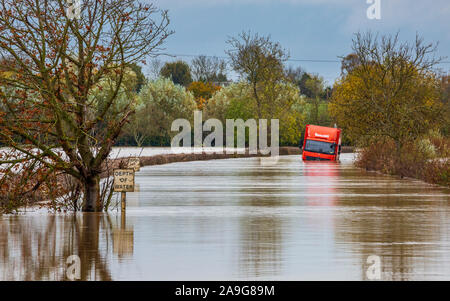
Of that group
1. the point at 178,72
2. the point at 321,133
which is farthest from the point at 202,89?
the point at 321,133

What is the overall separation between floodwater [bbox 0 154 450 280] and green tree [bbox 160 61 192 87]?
425 ft

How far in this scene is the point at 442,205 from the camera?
25.3 meters

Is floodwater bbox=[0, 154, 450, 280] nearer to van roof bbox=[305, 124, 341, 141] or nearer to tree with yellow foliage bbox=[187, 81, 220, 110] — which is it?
van roof bbox=[305, 124, 341, 141]

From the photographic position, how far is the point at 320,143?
73562 millimetres

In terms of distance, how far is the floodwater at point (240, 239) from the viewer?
41.5 ft

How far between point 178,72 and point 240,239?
469 ft

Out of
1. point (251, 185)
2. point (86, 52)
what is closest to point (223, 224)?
point (86, 52)

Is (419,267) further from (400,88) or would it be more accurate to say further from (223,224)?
(400,88)

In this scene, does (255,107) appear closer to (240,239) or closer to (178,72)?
(178,72)

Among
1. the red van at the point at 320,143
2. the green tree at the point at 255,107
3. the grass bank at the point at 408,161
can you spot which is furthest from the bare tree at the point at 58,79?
the green tree at the point at 255,107

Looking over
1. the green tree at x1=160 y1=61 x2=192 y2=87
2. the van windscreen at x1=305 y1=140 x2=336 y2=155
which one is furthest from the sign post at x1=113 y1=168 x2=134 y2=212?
the green tree at x1=160 y1=61 x2=192 y2=87

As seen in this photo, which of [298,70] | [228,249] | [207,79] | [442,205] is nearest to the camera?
[228,249]
